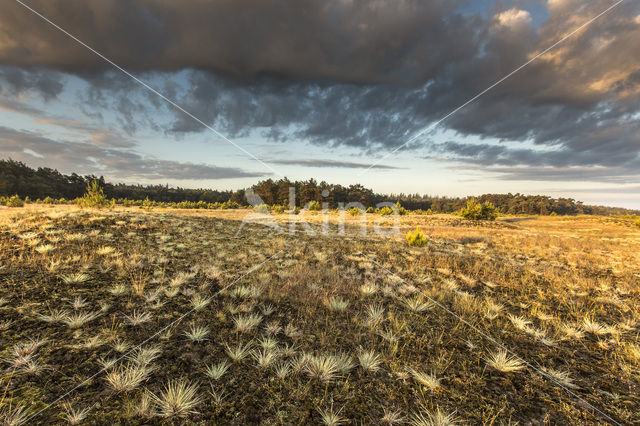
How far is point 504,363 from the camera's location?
Result: 4164mm

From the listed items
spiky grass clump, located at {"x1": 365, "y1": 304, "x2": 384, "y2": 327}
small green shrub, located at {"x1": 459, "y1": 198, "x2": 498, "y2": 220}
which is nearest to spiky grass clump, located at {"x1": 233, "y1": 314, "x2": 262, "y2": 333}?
spiky grass clump, located at {"x1": 365, "y1": 304, "x2": 384, "y2": 327}

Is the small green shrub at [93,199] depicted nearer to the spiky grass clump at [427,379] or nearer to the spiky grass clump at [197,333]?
the spiky grass clump at [197,333]

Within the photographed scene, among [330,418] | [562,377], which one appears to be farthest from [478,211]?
[330,418]

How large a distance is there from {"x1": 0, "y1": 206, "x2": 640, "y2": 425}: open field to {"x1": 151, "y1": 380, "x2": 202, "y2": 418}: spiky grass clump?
0.01 metres

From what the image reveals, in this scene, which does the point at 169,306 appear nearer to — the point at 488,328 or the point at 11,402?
the point at 11,402

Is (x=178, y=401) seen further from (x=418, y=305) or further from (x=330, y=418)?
(x=418, y=305)

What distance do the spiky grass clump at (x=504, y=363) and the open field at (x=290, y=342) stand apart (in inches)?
1.0

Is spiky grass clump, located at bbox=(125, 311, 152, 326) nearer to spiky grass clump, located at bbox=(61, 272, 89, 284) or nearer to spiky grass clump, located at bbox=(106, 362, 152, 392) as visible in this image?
spiky grass clump, located at bbox=(106, 362, 152, 392)

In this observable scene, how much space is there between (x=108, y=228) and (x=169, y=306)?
883 cm

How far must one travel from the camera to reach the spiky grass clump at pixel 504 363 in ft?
13.3

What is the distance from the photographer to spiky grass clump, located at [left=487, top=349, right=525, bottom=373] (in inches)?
159

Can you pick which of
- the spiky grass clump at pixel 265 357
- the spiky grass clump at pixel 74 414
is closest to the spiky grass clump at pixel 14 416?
the spiky grass clump at pixel 74 414

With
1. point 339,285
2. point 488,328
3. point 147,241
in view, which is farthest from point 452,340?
point 147,241

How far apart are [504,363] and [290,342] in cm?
400
